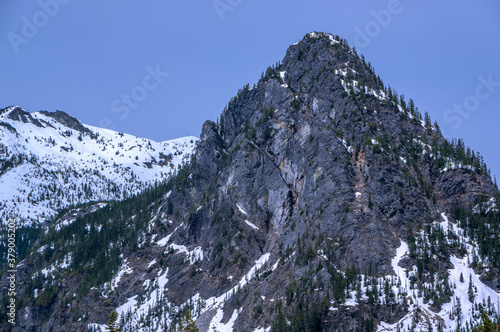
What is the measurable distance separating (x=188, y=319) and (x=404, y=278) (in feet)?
371

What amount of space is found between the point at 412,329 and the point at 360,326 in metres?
14.0

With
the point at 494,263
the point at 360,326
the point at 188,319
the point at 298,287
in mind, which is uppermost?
the point at 494,263

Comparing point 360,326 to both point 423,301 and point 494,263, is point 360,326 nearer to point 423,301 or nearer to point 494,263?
point 423,301

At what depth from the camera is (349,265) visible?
654 ft

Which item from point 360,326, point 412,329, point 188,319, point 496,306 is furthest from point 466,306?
point 188,319

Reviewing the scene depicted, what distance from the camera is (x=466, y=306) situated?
17775 cm

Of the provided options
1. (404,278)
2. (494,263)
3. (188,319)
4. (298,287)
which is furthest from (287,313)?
(188,319)

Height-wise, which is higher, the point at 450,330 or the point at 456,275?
the point at 456,275

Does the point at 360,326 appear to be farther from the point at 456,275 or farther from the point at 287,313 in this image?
the point at 456,275

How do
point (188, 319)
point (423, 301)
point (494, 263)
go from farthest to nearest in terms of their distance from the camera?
1. point (494, 263)
2. point (423, 301)
3. point (188, 319)

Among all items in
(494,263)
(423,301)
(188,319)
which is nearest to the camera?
(188,319)

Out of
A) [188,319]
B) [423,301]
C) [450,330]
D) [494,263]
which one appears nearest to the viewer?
[188,319]

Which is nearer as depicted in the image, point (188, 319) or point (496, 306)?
point (188, 319)

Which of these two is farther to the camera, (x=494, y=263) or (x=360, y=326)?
(x=494, y=263)
